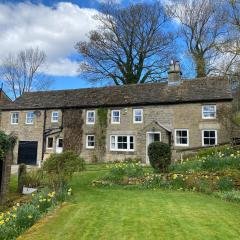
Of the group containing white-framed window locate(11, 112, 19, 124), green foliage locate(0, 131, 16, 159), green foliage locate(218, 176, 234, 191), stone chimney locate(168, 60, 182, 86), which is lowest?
green foliage locate(218, 176, 234, 191)

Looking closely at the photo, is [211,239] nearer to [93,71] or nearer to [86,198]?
[86,198]

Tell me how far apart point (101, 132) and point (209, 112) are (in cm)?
1088

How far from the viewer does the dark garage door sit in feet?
116

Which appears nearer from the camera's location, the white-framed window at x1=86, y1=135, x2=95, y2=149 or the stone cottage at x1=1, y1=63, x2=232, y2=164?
the stone cottage at x1=1, y1=63, x2=232, y2=164

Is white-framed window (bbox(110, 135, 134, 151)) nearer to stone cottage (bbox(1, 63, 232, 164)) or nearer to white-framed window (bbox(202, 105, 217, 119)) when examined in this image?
stone cottage (bbox(1, 63, 232, 164))

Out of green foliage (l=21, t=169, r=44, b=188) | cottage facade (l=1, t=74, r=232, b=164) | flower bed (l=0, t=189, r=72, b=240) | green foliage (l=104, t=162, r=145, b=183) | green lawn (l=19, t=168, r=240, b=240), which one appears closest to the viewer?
green lawn (l=19, t=168, r=240, b=240)

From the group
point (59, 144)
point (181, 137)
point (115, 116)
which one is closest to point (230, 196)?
point (181, 137)

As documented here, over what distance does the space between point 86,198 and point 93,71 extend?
124 feet

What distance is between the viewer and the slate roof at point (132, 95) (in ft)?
96.7

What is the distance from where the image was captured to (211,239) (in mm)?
6910

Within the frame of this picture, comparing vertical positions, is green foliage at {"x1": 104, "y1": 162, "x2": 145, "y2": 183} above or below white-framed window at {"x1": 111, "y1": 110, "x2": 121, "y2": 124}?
below

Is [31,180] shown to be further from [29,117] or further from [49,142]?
[29,117]

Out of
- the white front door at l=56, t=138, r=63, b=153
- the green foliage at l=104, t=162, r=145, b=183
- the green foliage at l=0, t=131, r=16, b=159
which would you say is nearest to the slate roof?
the white front door at l=56, t=138, r=63, b=153

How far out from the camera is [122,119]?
105 feet
